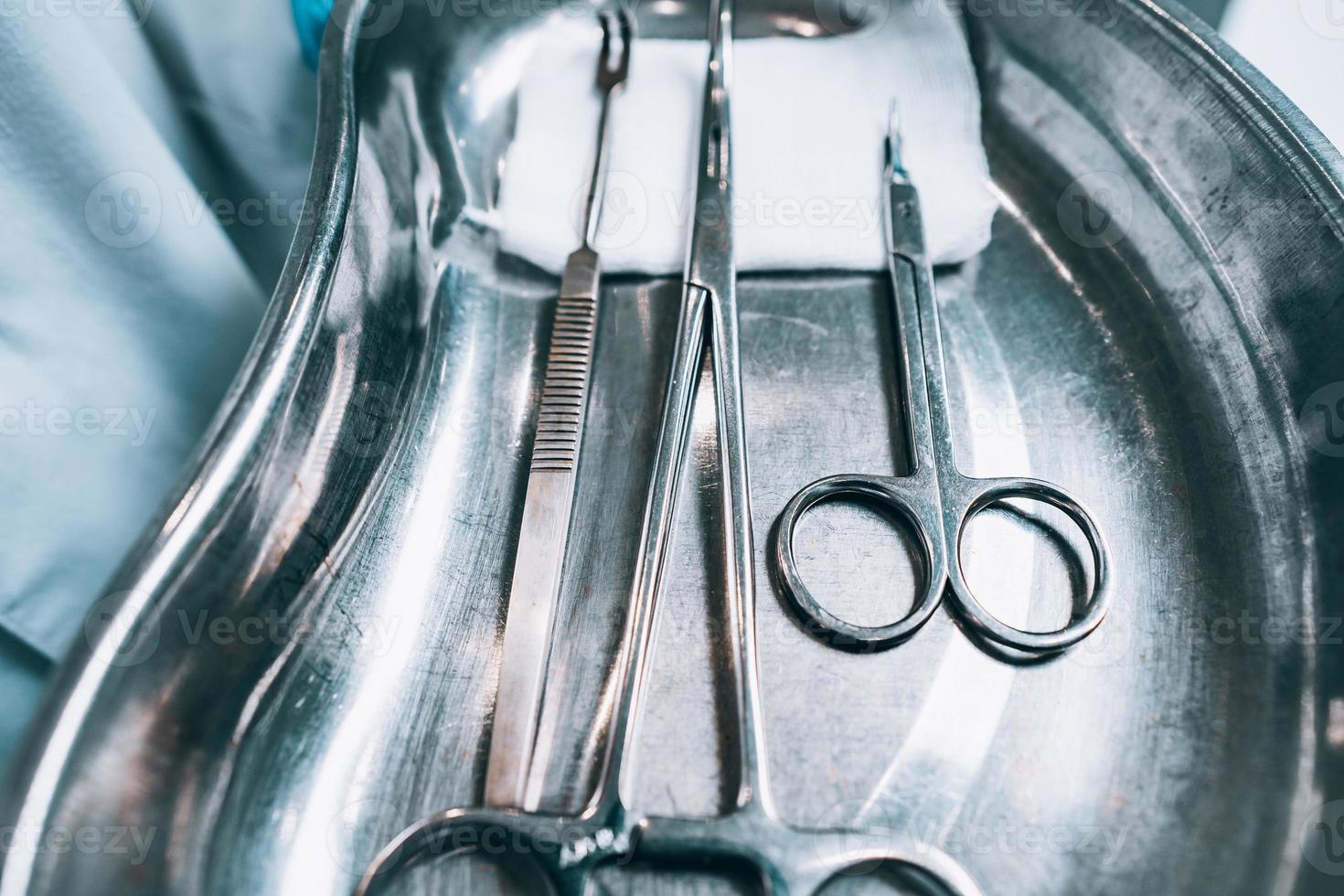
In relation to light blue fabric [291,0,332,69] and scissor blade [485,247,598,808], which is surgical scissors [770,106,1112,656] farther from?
light blue fabric [291,0,332,69]

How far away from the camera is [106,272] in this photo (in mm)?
439

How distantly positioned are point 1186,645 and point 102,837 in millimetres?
377

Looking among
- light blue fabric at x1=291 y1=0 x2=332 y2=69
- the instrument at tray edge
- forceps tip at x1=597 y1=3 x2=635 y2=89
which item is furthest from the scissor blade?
light blue fabric at x1=291 y1=0 x2=332 y2=69

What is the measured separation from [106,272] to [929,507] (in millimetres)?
429

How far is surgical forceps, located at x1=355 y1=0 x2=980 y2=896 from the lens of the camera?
268mm

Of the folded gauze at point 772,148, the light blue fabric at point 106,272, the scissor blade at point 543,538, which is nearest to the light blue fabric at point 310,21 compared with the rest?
the light blue fabric at point 106,272

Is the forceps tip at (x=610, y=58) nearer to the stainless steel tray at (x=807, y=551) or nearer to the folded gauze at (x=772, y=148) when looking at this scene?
the folded gauze at (x=772, y=148)

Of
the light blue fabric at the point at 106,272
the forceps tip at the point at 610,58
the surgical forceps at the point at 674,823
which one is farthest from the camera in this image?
the forceps tip at the point at 610,58

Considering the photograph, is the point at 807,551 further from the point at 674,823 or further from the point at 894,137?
the point at 894,137

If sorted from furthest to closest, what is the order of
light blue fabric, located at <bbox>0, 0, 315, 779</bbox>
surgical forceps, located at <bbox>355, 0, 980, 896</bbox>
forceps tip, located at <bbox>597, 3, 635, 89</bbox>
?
forceps tip, located at <bbox>597, 3, 635, 89</bbox> < light blue fabric, located at <bbox>0, 0, 315, 779</bbox> < surgical forceps, located at <bbox>355, 0, 980, 896</bbox>

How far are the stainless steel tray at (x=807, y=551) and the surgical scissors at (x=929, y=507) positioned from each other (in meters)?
0.01

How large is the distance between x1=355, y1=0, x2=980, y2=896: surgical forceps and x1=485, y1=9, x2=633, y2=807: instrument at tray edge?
2cm

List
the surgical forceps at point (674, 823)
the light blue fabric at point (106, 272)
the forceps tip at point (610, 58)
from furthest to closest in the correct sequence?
the forceps tip at point (610, 58)
the light blue fabric at point (106, 272)
the surgical forceps at point (674, 823)

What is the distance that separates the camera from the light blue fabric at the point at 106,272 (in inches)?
15.7
